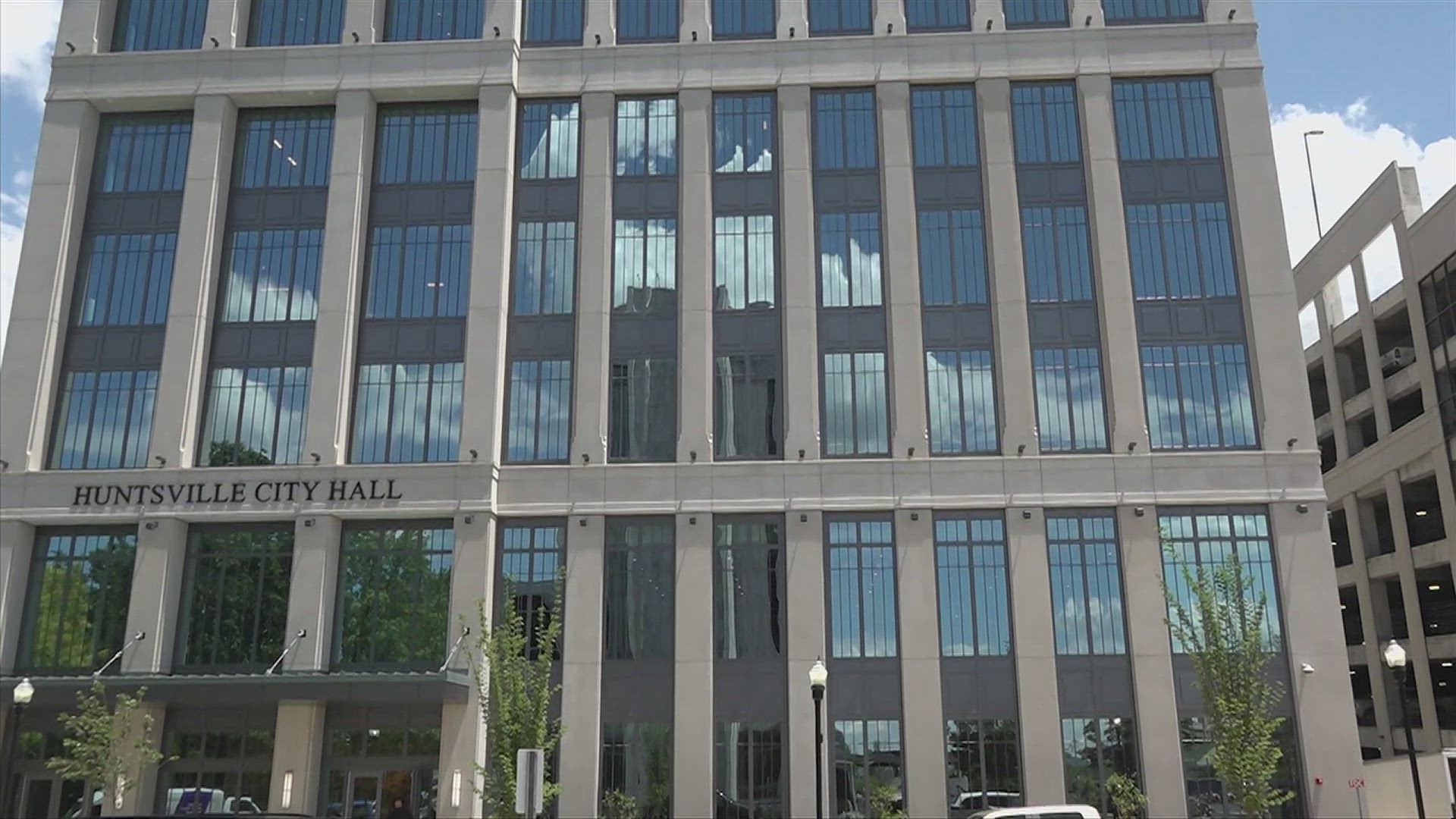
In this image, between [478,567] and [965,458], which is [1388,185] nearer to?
[965,458]

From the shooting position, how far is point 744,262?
36.5 m

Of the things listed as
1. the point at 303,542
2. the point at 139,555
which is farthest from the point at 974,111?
the point at 139,555

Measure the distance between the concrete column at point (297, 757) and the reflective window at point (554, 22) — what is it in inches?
861

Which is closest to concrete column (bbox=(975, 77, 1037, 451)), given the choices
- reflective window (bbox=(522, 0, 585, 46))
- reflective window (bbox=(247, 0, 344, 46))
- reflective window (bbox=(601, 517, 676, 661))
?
reflective window (bbox=(601, 517, 676, 661))

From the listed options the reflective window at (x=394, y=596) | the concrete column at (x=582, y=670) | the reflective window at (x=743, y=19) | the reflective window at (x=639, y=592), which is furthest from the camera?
the reflective window at (x=743, y=19)

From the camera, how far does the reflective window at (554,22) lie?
128 ft

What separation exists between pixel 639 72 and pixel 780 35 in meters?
4.70

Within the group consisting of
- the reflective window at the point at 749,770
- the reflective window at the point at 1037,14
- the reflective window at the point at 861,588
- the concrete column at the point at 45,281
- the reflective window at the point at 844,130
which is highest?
the reflective window at the point at 1037,14

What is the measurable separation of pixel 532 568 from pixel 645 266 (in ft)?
32.3

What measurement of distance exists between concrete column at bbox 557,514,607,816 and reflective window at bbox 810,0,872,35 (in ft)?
57.3

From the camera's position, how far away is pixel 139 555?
112ft

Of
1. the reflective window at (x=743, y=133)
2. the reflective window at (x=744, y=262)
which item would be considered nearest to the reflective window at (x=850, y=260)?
the reflective window at (x=744, y=262)

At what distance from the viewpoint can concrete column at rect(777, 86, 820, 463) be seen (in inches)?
1366

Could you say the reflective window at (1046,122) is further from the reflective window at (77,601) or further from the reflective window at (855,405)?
the reflective window at (77,601)
